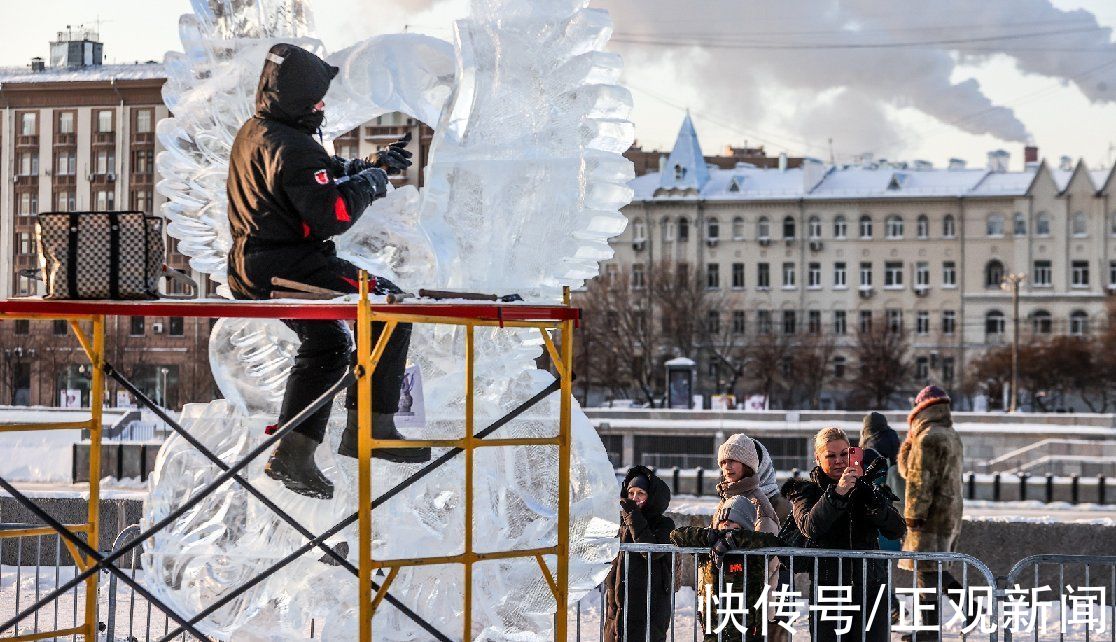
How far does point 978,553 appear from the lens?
47.1 feet

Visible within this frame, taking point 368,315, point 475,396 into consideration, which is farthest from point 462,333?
point 368,315

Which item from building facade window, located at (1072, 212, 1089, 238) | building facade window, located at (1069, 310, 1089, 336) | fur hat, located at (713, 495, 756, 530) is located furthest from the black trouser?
building facade window, located at (1072, 212, 1089, 238)

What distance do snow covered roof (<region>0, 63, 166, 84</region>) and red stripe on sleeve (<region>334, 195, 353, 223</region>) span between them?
5866cm

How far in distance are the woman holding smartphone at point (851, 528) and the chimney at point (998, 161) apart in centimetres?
7720

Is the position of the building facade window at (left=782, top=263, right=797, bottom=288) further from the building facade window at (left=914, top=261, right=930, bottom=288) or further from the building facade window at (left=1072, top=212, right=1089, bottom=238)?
the building facade window at (left=1072, top=212, right=1089, bottom=238)

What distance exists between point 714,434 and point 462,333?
26.1 m

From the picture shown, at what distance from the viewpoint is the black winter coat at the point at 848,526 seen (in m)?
8.08

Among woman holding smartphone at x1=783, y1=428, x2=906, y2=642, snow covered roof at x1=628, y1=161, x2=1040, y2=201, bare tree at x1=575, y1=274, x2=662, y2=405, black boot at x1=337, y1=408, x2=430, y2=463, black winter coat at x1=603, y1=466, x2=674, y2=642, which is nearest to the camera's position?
black boot at x1=337, y1=408, x2=430, y2=463

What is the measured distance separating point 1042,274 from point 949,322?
16.8 feet

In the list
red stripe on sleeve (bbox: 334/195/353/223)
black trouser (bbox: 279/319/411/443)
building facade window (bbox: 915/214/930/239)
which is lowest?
black trouser (bbox: 279/319/411/443)

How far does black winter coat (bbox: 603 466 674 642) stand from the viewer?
28.6 ft

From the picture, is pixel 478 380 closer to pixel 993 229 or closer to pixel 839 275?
pixel 839 275

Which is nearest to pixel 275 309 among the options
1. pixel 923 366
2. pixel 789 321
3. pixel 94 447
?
pixel 94 447

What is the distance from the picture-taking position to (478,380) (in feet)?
25.6
